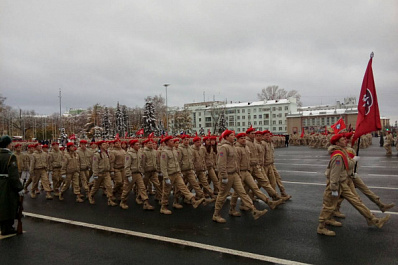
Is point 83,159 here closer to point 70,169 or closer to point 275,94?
point 70,169

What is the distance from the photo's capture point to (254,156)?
8320 millimetres

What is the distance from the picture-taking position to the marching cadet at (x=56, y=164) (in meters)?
11.1

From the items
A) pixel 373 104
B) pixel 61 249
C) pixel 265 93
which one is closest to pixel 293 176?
pixel 373 104

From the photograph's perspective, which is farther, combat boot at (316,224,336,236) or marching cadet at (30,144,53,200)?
marching cadet at (30,144,53,200)

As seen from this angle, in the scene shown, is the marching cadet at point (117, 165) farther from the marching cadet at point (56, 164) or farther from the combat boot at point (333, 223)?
the combat boot at point (333, 223)

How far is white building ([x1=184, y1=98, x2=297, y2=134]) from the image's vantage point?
299 feet

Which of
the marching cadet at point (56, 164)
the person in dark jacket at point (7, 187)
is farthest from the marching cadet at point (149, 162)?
the marching cadet at point (56, 164)

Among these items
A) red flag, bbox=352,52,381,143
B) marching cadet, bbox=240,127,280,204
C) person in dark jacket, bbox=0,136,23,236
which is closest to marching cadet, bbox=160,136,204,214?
marching cadet, bbox=240,127,280,204

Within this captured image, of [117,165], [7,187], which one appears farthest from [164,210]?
[7,187]

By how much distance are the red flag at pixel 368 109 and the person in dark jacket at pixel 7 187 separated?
7433mm

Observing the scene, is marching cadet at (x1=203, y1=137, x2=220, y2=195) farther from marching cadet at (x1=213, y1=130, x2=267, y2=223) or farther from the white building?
the white building

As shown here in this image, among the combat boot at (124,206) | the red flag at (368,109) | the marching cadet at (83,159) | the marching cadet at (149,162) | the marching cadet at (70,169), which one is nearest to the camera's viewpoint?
the red flag at (368,109)

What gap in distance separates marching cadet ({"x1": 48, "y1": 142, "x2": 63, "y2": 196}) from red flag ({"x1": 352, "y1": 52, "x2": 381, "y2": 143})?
31.8ft

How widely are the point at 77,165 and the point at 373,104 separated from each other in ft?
29.6
